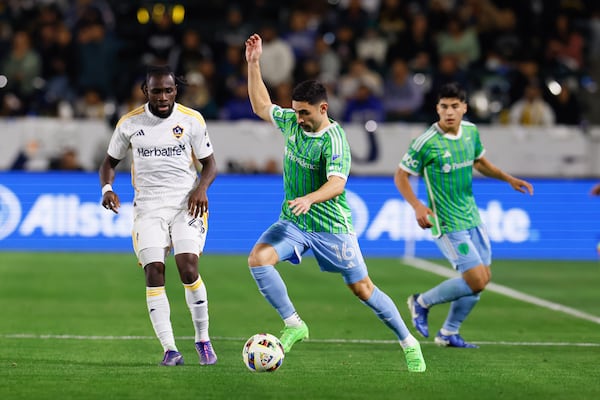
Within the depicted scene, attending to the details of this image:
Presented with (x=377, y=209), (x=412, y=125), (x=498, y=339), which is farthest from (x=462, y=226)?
(x=412, y=125)

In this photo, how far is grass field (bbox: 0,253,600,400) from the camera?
802 cm

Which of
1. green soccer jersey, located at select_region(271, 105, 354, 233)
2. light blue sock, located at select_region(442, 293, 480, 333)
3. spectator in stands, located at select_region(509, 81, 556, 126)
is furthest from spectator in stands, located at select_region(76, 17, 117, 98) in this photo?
green soccer jersey, located at select_region(271, 105, 354, 233)

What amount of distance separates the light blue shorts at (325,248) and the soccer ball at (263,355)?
0.73 metres

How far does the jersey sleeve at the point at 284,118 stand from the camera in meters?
9.34

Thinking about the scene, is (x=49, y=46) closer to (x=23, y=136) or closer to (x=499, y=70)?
(x=23, y=136)

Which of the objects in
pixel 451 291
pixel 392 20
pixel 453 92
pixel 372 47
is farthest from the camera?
pixel 392 20

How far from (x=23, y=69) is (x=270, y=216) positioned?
19.2ft

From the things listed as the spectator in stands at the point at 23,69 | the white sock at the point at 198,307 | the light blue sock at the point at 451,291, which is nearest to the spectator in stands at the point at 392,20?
the spectator in stands at the point at 23,69

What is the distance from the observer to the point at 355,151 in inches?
841

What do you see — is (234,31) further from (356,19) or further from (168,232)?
(168,232)

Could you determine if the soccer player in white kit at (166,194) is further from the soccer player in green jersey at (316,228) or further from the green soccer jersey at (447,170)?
the green soccer jersey at (447,170)

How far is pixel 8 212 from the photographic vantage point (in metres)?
19.8

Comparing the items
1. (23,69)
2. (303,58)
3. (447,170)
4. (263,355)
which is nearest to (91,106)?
(23,69)

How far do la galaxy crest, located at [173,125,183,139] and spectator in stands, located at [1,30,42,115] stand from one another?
43.8 feet
